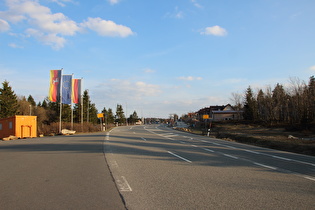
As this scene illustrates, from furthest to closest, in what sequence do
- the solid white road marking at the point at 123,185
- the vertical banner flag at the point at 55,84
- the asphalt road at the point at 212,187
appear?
the vertical banner flag at the point at 55,84, the solid white road marking at the point at 123,185, the asphalt road at the point at 212,187

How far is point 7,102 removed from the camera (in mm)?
56312

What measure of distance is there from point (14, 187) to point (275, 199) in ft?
20.2

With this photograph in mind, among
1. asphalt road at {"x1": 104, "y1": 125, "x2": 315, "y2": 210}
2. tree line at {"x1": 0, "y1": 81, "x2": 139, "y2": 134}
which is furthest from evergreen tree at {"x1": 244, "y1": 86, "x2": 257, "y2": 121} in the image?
asphalt road at {"x1": 104, "y1": 125, "x2": 315, "y2": 210}

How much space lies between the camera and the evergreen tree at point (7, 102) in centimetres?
5609

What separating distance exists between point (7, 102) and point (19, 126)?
108 ft

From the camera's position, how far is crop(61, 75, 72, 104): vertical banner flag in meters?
35.2

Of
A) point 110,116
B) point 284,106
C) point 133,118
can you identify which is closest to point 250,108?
point 284,106

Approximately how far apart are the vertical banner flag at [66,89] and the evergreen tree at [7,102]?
95.5 ft

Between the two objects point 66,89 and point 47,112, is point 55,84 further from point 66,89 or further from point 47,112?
point 47,112

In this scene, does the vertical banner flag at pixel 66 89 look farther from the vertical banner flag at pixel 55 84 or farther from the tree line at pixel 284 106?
the tree line at pixel 284 106

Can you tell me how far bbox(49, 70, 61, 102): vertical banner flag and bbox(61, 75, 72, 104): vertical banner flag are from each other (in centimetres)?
79

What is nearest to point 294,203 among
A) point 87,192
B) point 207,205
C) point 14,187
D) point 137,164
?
point 207,205

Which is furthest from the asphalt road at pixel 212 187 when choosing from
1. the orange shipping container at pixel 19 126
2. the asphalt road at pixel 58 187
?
the orange shipping container at pixel 19 126

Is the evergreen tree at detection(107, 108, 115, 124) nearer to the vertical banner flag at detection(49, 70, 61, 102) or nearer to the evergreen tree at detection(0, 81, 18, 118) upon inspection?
the evergreen tree at detection(0, 81, 18, 118)
